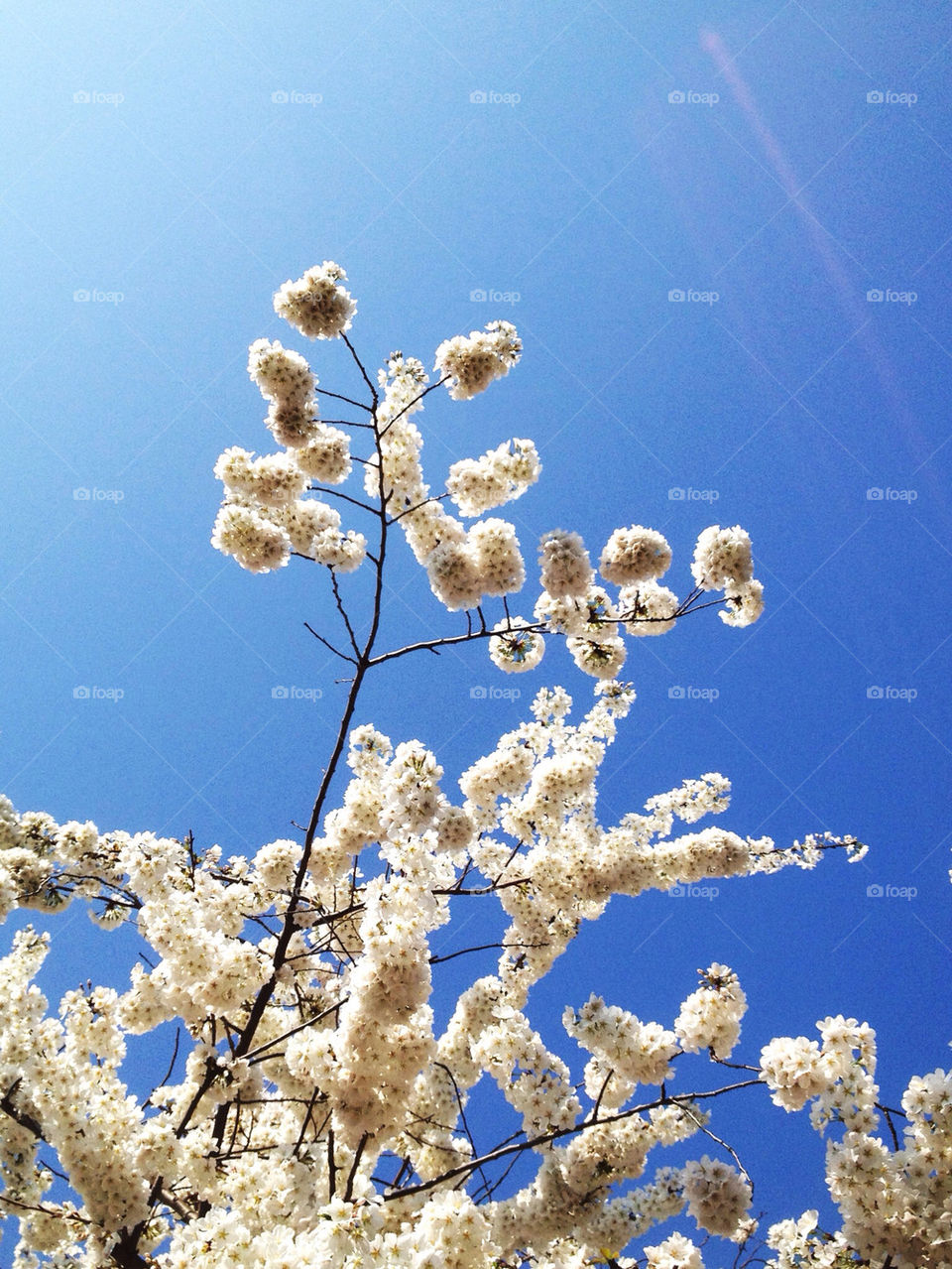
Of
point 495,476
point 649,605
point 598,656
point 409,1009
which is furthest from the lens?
point 649,605

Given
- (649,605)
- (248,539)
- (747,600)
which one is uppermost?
(248,539)

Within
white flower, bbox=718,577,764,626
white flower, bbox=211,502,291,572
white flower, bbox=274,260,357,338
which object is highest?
white flower, bbox=274,260,357,338

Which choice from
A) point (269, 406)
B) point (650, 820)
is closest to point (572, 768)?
point (650, 820)

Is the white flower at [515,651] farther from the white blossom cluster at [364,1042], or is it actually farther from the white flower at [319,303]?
the white flower at [319,303]

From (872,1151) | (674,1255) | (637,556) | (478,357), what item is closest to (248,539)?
(478,357)

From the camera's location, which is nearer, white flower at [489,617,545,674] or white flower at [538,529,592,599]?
white flower at [538,529,592,599]

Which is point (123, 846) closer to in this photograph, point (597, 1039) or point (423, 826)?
point (423, 826)

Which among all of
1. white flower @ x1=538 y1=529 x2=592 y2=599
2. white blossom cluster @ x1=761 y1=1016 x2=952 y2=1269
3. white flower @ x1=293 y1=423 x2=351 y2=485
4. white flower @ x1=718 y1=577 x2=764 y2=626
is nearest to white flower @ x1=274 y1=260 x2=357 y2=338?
white flower @ x1=293 y1=423 x2=351 y2=485

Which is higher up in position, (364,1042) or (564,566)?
(564,566)

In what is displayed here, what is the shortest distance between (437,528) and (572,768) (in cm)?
296

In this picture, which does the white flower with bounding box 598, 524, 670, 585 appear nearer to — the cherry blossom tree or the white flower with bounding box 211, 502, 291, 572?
the cherry blossom tree

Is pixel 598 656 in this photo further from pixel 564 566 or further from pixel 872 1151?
pixel 872 1151

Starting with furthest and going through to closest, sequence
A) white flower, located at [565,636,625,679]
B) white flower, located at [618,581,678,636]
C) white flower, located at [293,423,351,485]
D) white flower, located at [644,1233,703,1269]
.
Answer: white flower, located at [565,636,625,679]
white flower, located at [618,581,678,636]
white flower, located at [293,423,351,485]
white flower, located at [644,1233,703,1269]

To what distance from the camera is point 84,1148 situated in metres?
4.48
